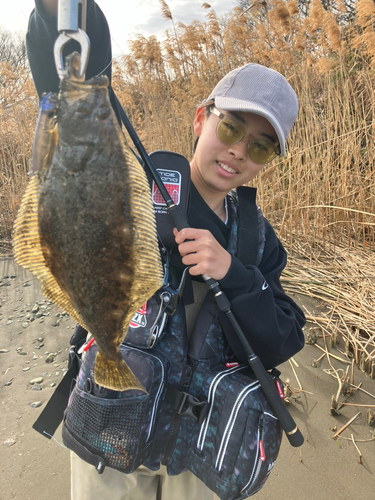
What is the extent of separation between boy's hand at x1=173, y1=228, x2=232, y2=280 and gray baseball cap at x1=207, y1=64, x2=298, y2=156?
814 millimetres

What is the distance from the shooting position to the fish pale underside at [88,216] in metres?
0.90

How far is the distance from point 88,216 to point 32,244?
25cm

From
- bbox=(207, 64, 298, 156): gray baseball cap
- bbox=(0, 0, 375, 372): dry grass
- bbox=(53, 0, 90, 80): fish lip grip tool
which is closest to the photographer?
bbox=(53, 0, 90, 80): fish lip grip tool

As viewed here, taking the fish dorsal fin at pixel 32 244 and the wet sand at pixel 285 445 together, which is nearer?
the fish dorsal fin at pixel 32 244

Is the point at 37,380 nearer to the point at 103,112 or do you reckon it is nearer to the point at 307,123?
the point at 103,112

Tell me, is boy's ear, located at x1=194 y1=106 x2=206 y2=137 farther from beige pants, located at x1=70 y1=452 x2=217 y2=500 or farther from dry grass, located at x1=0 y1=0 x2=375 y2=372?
dry grass, located at x1=0 y1=0 x2=375 y2=372

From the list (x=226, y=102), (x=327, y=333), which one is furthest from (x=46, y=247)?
(x=327, y=333)

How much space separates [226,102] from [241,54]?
4731 mm

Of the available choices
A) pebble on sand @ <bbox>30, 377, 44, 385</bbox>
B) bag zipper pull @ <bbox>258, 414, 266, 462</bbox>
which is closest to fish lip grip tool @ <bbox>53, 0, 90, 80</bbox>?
bag zipper pull @ <bbox>258, 414, 266, 462</bbox>

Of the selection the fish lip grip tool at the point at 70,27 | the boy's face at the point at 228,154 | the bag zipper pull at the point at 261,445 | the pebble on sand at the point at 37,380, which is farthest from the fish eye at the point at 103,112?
the pebble on sand at the point at 37,380

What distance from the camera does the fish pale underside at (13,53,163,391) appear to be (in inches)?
35.4

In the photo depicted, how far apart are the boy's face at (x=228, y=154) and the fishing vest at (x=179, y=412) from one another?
2.08 feet

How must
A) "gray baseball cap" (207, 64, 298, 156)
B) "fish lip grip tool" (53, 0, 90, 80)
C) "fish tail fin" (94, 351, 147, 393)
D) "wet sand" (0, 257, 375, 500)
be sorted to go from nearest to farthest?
"fish lip grip tool" (53, 0, 90, 80) → "fish tail fin" (94, 351, 147, 393) → "gray baseball cap" (207, 64, 298, 156) → "wet sand" (0, 257, 375, 500)

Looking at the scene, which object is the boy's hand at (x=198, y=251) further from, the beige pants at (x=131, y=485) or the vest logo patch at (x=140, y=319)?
the beige pants at (x=131, y=485)
